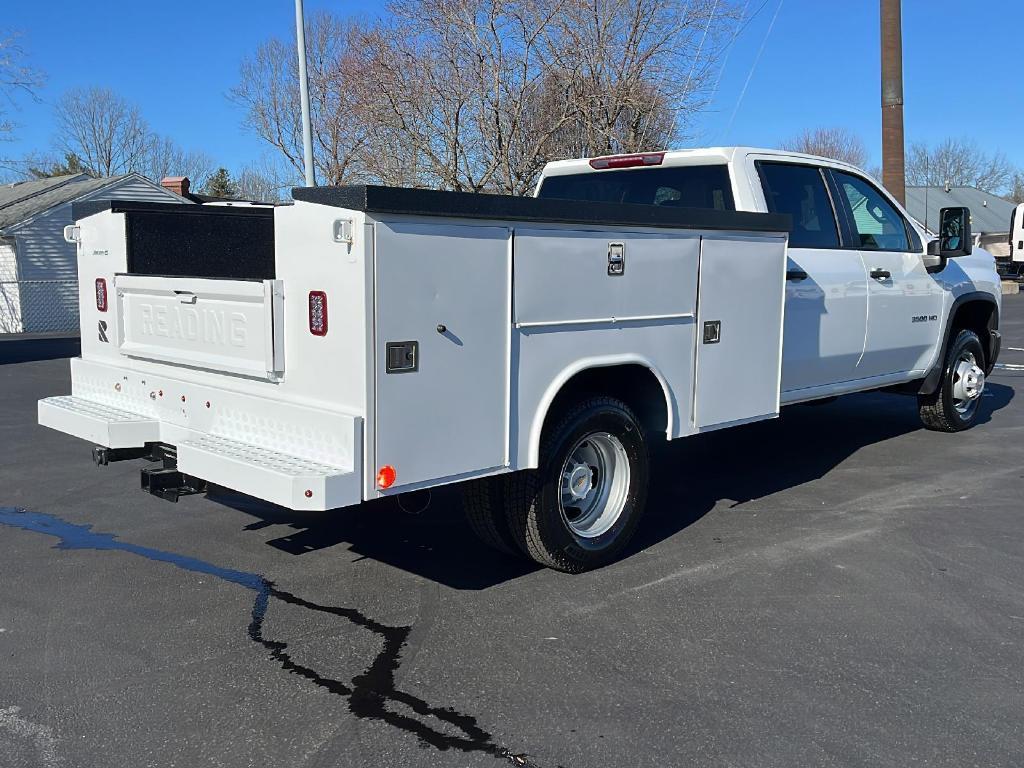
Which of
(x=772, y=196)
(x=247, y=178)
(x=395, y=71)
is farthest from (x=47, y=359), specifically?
(x=247, y=178)

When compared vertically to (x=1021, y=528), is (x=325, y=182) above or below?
above

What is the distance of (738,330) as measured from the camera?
18.8ft

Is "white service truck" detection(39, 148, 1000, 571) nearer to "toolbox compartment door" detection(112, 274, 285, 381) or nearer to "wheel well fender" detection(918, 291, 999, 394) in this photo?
"toolbox compartment door" detection(112, 274, 285, 381)

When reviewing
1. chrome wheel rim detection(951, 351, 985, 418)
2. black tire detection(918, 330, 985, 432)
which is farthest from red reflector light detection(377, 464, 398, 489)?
chrome wheel rim detection(951, 351, 985, 418)

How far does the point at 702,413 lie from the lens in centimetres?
559

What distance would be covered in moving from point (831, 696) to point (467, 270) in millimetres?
2251

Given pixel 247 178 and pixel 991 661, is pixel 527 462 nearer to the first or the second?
pixel 991 661

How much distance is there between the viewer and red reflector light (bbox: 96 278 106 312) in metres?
5.49

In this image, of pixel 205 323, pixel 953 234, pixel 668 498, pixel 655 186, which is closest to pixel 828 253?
pixel 655 186

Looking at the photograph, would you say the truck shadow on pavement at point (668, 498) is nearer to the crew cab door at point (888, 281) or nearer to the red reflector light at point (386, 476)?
the red reflector light at point (386, 476)

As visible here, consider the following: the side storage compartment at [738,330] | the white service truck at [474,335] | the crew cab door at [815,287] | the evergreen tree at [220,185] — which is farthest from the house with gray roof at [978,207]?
the side storage compartment at [738,330]

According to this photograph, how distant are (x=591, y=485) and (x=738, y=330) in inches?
50.7

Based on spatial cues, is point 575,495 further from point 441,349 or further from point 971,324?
point 971,324

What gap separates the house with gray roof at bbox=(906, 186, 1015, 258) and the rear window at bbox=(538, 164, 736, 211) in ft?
178
